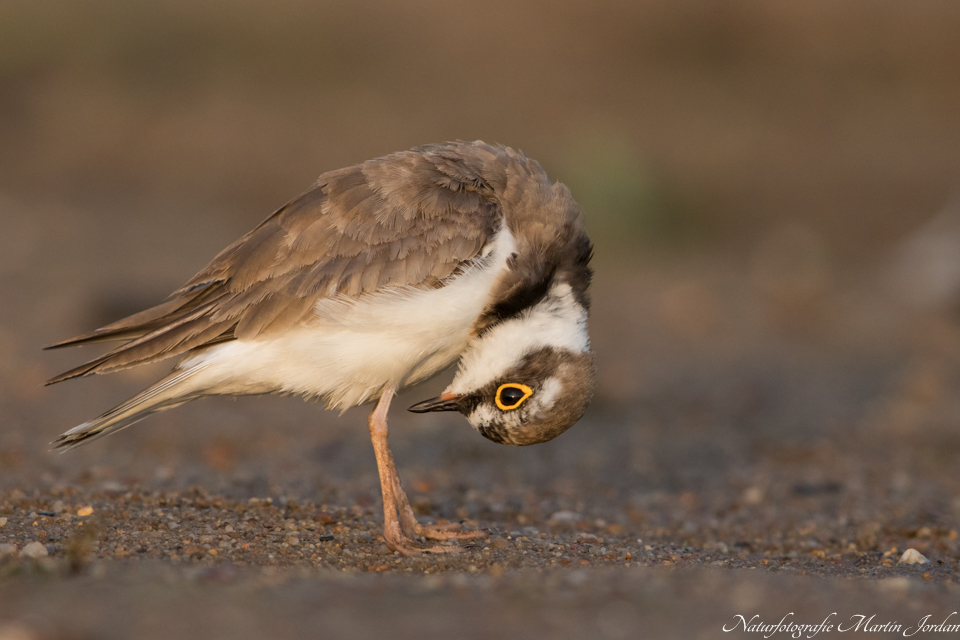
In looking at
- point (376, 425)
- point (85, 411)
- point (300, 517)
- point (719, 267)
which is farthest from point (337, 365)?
point (719, 267)

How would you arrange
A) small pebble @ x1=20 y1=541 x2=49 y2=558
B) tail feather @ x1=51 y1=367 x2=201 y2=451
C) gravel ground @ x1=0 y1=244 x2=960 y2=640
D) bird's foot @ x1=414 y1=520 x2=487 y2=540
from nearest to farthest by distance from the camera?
gravel ground @ x1=0 y1=244 x2=960 y2=640 → small pebble @ x1=20 y1=541 x2=49 y2=558 → tail feather @ x1=51 y1=367 x2=201 y2=451 → bird's foot @ x1=414 y1=520 x2=487 y2=540

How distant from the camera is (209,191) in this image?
18625mm

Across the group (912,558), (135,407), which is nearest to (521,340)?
(135,407)

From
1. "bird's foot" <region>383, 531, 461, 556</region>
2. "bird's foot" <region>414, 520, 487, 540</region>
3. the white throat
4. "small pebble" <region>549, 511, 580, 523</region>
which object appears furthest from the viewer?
"small pebble" <region>549, 511, 580, 523</region>

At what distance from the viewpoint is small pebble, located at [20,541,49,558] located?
15.3 feet

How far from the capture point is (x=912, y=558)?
5.84 m

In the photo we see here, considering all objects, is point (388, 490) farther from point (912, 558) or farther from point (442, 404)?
point (912, 558)

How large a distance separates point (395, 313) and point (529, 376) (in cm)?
85

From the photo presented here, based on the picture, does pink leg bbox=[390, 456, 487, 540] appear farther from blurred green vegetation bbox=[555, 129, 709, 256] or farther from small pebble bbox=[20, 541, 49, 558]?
blurred green vegetation bbox=[555, 129, 709, 256]

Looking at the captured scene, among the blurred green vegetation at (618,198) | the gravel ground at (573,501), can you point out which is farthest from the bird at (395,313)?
the blurred green vegetation at (618,198)

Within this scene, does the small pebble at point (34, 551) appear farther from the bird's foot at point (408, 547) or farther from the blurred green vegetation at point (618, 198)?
the blurred green vegetation at point (618, 198)

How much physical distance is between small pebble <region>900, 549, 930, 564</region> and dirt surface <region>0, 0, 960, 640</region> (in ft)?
0.24

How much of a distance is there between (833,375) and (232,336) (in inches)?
323

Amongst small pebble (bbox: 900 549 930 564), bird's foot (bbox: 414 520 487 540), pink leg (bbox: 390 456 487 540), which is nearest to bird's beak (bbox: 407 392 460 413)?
pink leg (bbox: 390 456 487 540)
